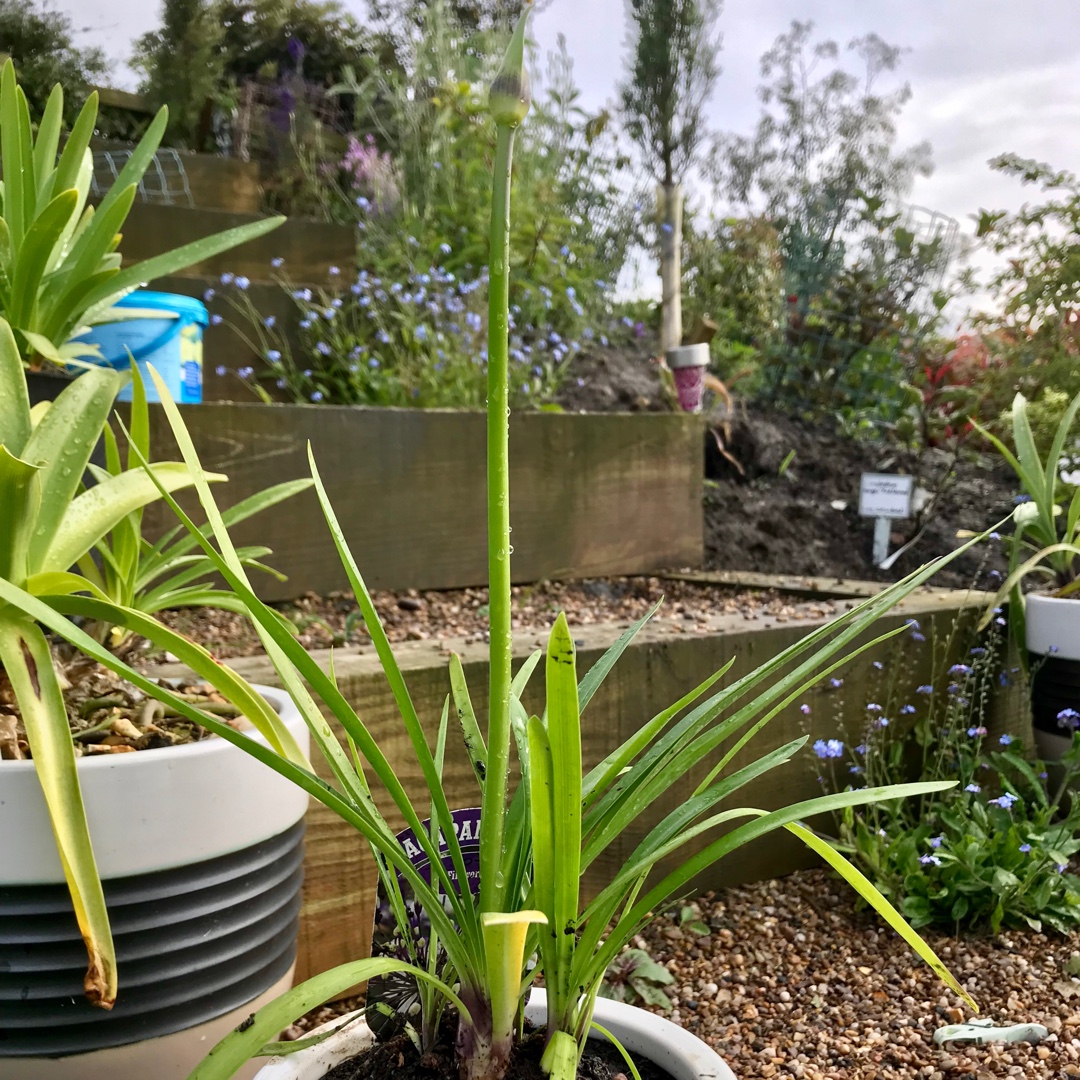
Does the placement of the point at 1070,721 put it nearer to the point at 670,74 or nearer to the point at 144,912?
the point at 144,912

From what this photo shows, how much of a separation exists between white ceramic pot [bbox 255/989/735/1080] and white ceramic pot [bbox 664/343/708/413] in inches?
94.3

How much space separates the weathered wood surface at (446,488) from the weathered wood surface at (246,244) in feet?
3.76

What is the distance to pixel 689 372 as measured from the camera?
2.90 m

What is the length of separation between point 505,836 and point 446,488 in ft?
5.16

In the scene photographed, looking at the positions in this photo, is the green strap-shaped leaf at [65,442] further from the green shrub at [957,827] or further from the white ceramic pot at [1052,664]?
the white ceramic pot at [1052,664]

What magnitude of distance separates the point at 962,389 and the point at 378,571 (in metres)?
2.11

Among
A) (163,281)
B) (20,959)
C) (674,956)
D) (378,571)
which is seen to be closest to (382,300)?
(163,281)

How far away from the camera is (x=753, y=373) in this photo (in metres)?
3.92

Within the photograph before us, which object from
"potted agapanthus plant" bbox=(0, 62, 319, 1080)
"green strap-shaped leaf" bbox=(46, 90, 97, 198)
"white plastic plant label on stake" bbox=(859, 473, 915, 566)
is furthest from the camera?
"white plastic plant label on stake" bbox=(859, 473, 915, 566)

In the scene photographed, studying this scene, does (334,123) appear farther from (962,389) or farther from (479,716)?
(479,716)

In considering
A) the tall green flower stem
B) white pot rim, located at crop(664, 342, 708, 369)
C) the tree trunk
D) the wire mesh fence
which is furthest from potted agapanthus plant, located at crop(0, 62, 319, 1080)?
the wire mesh fence

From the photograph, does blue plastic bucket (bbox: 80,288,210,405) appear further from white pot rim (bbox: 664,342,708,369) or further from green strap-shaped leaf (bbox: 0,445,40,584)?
white pot rim (bbox: 664,342,708,369)

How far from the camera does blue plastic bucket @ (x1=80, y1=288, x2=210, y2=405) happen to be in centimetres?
165

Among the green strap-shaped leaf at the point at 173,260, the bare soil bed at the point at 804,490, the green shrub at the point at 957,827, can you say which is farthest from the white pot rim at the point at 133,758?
the bare soil bed at the point at 804,490
